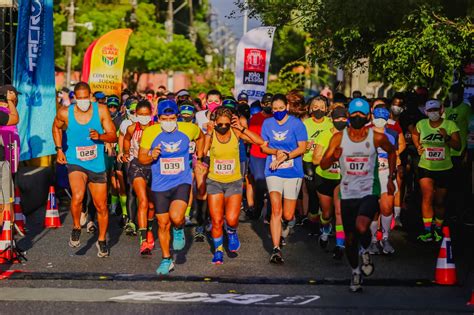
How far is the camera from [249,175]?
15609mm

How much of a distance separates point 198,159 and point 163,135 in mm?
791

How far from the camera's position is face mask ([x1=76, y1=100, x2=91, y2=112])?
39.4 ft

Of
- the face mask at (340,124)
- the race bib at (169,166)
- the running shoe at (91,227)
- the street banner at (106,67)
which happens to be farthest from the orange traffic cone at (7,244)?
the street banner at (106,67)

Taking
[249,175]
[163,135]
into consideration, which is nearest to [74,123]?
[163,135]

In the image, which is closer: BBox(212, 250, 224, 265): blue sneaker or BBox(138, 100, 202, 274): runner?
BBox(138, 100, 202, 274): runner

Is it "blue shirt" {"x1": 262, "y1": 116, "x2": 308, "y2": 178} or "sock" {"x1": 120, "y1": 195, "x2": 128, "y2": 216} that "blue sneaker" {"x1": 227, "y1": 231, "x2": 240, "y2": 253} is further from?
"sock" {"x1": 120, "y1": 195, "x2": 128, "y2": 216}

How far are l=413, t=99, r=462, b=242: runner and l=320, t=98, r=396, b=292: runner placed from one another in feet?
11.1

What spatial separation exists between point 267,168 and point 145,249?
1.69 metres

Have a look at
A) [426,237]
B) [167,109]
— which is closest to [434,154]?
[426,237]

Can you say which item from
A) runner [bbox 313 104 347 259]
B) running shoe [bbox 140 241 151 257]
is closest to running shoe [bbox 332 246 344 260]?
runner [bbox 313 104 347 259]

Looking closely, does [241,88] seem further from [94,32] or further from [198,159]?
[94,32]

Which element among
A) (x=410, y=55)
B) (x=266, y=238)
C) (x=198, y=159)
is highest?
(x=410, y=55)

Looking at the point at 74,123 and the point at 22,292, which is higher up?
the point at 74,123

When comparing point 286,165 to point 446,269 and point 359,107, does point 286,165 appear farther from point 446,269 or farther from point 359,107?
point 446,269
